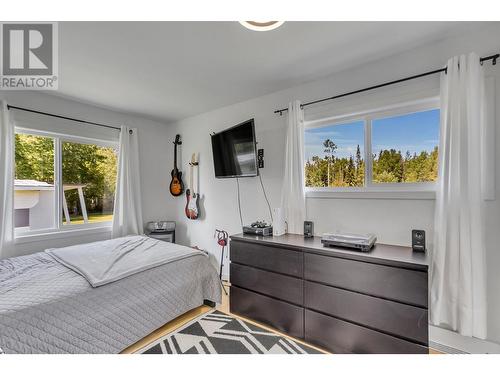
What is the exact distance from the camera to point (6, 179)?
2.53 metres

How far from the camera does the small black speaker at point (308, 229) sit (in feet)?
8.02

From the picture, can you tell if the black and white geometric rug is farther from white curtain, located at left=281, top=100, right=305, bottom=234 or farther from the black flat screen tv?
the black flat screen tv

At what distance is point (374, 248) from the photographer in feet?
6.46

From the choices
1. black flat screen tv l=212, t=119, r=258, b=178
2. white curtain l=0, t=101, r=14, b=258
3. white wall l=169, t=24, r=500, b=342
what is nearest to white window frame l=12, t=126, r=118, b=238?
white curtain l=0, t=101, r=14, b=258

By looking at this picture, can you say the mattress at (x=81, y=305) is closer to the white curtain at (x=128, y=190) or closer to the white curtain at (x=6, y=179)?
the white curtain at (x=6, y=179)

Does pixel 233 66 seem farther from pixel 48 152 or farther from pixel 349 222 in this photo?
pixel 48 152

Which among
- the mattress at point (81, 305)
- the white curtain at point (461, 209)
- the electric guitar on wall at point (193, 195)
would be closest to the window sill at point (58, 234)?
the mattress at point (81, 305)

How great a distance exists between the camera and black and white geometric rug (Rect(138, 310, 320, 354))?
1.92 metres

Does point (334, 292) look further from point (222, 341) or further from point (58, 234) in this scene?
point (58, 234)

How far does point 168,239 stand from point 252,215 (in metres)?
1.49

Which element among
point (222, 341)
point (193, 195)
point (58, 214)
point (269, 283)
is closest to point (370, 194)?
point (269, 283)

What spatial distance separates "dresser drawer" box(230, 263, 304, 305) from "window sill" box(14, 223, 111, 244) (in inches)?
82.7

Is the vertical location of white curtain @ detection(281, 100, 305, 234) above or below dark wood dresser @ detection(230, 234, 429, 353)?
above

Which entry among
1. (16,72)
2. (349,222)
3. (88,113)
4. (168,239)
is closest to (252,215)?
(349,222)
